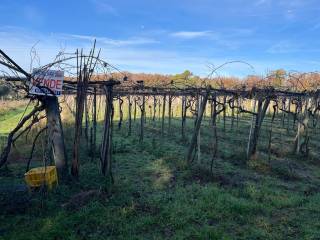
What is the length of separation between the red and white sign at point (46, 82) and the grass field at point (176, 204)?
1982mm

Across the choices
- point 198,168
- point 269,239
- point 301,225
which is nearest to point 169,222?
point 269,239

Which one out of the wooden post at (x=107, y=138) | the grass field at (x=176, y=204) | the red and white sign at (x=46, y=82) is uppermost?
the red and white sign at (x=46, y=82)

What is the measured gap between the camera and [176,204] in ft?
21.0

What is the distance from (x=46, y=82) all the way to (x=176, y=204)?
3601mm

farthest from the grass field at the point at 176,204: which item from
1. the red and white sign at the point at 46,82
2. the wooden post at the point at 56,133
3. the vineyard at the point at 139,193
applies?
the red and white sign at the point at 46,82

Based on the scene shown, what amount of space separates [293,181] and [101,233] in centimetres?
577

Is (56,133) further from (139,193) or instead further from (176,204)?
(176,204)

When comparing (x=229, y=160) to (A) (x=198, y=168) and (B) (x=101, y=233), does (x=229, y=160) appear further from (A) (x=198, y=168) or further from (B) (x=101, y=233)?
(B) (x=101, y=233)

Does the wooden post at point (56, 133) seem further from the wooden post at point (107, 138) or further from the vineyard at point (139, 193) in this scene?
the wooden post at point (107, 138)

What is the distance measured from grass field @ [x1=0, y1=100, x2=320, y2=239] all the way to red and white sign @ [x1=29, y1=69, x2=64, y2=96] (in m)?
1.98

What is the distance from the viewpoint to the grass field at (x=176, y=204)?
533 cm

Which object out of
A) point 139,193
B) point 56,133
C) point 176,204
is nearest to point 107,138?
point 56,133

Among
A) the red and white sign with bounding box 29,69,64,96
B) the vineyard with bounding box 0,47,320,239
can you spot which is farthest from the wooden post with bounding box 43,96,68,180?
the red and white sign with bounding box 29,69,64,96

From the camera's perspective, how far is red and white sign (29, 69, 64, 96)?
705 centimetres
